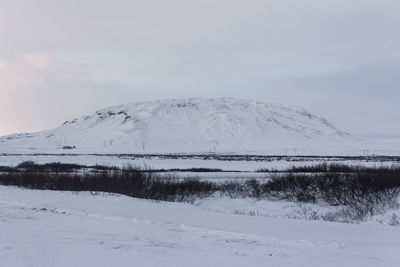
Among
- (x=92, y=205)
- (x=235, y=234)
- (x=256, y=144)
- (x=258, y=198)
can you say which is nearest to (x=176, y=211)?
(x=92, y=205)

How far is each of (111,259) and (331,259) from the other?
3135mm

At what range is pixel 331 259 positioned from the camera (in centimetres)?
727

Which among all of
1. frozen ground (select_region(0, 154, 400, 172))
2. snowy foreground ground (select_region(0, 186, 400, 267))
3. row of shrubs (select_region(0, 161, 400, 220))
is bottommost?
frozen ground (select_region(0, 154, 400, 172))

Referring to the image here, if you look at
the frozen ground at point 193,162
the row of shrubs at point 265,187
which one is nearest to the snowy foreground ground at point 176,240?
the row of shrubs at point 265,187

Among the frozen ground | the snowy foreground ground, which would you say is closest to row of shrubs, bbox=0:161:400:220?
the snowy foreground ground

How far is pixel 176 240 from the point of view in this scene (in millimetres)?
8812

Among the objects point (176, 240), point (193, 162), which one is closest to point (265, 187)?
point (176, 240)

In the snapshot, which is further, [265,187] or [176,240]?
[265,187]

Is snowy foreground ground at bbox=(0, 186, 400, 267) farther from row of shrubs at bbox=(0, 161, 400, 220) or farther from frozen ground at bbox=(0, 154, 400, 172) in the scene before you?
frozen ground at bbox=(0, 154, 400, 172)

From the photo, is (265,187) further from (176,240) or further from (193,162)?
(193,162)

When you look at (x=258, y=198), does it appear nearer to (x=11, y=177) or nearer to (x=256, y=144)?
(x=11, y=177)

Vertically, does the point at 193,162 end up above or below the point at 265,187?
below

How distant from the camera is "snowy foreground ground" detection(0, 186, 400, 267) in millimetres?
7121

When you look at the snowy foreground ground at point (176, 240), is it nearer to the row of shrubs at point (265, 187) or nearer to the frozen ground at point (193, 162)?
the row of shrubs at point (265, 187)
